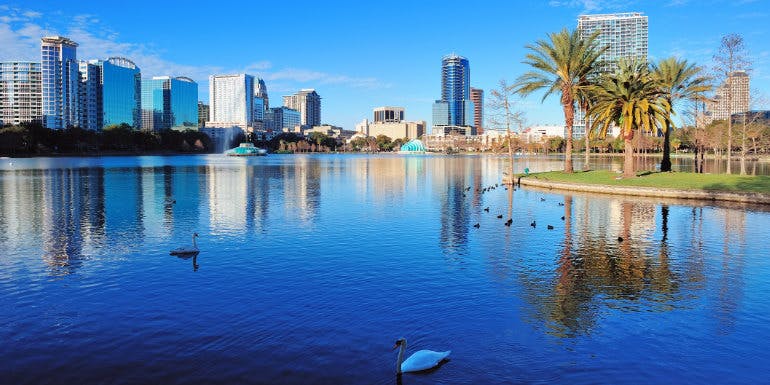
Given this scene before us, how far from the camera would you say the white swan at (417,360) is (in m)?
9.09

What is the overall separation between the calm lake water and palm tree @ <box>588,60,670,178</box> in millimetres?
15245

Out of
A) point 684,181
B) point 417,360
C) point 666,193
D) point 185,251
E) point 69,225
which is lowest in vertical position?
point 417,360

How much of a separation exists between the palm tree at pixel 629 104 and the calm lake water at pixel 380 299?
1525cm

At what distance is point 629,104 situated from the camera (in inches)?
1564

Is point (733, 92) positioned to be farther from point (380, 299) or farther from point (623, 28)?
point (623, 28)

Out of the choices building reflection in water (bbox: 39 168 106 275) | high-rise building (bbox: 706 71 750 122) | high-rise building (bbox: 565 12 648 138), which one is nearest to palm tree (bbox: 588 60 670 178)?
high-rise building (bbox: 706 71 750 122)

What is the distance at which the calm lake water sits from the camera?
372 inches

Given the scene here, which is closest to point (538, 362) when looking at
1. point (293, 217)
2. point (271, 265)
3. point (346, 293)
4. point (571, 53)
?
point (346, 293)

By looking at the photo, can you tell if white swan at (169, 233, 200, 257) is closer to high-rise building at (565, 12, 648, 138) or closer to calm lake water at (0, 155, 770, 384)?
calm lake water at (0, 155, 770, 384)

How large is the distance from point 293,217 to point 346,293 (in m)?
14.1

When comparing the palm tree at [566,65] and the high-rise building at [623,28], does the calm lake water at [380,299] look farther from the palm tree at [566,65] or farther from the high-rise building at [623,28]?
the high-rise building at [623,28]

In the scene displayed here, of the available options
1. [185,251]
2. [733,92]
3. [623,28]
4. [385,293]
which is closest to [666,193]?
[733,92]

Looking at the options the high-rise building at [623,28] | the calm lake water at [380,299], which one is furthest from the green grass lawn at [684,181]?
the high-rise building at [623,28]

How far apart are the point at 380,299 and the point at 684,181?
32385 mm
